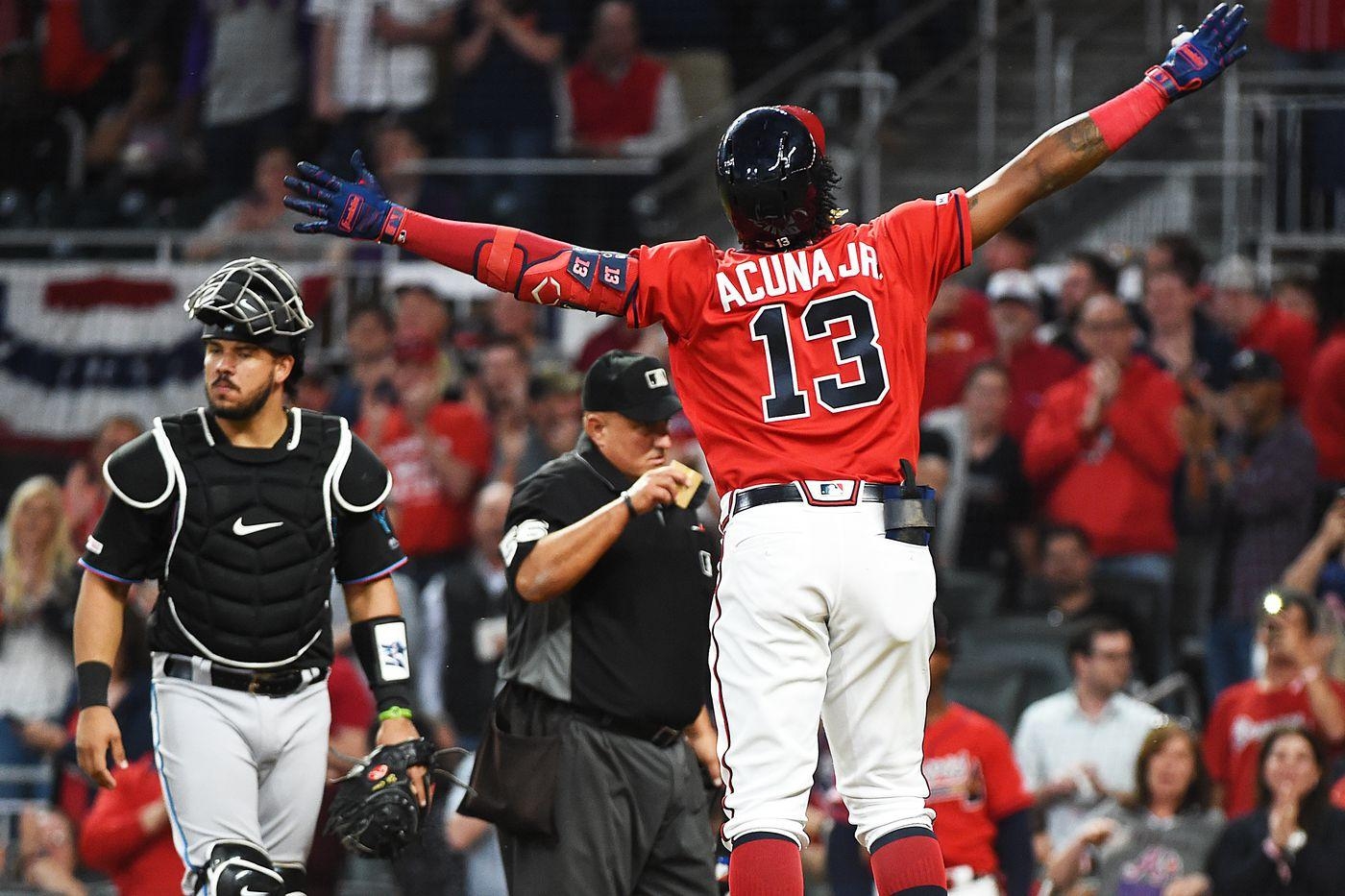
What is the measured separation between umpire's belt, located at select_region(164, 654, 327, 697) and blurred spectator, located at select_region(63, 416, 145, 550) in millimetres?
5511

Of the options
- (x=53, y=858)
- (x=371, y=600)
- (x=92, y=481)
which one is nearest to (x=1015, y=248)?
(x=92, y=481)

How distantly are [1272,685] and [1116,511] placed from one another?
1580 mm

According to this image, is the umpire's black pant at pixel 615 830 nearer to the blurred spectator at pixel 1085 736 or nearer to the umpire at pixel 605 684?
the umpire at pixel 605 684

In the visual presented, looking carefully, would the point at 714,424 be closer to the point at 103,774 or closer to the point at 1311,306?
the point at 103,774

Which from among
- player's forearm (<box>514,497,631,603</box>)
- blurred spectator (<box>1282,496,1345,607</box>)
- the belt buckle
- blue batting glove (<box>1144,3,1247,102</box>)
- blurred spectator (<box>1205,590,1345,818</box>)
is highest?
blue batting glove (<box>1144,3,1247,102</box>)

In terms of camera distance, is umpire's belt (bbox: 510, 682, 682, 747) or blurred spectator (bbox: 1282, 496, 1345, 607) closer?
umpire's belt (bbox: 510, 682, 682, 747)

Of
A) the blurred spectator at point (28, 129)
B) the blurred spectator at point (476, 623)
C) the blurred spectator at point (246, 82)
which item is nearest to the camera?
the blurred spectator at point (476, 623)

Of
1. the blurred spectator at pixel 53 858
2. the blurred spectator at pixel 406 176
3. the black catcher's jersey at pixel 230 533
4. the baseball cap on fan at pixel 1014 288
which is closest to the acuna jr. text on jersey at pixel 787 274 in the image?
the black catcher's jersey at pixel 230 533

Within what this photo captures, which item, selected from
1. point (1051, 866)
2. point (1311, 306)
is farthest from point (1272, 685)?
point (1311, 306)

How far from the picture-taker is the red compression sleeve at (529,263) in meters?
4.89

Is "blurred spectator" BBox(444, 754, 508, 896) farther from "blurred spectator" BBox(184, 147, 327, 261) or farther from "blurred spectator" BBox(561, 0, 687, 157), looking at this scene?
"blurred spectator" BBox(561, 0, 687, 157)

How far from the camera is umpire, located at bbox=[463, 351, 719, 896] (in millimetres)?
5598

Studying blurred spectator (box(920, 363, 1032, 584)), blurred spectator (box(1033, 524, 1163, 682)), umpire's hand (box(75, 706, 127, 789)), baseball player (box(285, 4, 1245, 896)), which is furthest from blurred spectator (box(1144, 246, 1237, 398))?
umpire's hand (box(75, 706, 127, 789))

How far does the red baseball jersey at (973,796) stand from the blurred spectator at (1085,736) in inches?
51.3
